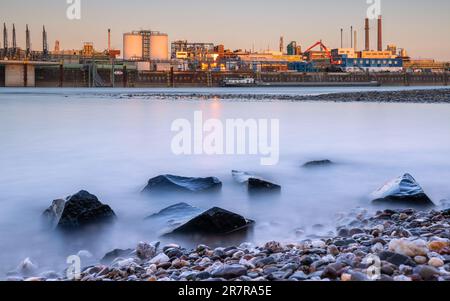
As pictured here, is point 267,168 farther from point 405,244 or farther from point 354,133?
point 354,133

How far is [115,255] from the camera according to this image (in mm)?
2961

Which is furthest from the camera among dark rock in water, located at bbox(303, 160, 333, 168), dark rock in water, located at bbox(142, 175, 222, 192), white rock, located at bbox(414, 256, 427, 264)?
dark rock in water, located at bbox(303, 160, 333, 168)

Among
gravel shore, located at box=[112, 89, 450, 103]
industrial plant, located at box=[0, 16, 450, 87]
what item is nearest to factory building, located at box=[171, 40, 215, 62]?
industrial plant, located at box=[0, 16, 450, 87]

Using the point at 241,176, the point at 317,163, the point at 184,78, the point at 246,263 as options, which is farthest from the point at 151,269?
the point at 184,78

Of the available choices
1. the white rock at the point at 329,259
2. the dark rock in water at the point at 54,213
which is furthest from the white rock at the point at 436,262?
the dark rock in water at the point at 54,213

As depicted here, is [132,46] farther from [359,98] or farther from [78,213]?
[78,213]

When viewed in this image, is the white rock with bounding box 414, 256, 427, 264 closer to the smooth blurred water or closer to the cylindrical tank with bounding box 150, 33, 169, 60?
the smooth blurred water

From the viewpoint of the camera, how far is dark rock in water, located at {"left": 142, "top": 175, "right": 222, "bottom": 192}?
4582mm

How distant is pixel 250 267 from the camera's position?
2.36 metres

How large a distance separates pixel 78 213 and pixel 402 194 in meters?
2.23

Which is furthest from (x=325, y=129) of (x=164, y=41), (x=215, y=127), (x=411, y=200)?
(x=164, y=41)

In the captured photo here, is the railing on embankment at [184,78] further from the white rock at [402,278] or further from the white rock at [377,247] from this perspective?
the white rock at [402,278]

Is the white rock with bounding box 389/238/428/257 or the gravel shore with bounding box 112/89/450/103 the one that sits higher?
the gravel shore with bounding box 112/89/450/103

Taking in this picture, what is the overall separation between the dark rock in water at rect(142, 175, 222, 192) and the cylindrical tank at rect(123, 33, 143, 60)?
272 feet
